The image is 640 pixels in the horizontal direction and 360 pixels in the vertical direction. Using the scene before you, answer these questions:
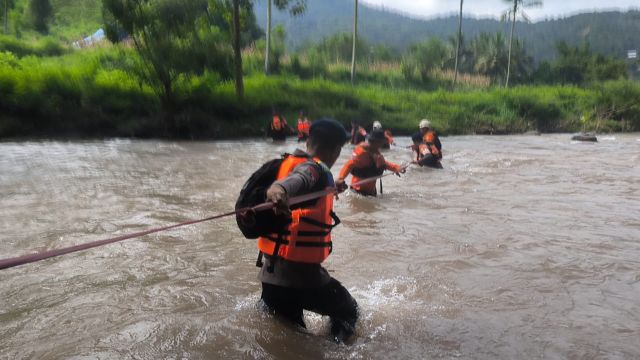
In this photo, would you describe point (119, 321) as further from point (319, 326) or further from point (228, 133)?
point (228, 133)

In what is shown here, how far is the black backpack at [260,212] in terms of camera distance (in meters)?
2.75

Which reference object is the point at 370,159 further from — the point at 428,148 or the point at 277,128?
the point at 277,128

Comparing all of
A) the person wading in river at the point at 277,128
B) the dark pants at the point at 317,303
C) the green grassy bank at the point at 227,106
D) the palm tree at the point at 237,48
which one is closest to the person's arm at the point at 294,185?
the dark pants at the point at 317,303

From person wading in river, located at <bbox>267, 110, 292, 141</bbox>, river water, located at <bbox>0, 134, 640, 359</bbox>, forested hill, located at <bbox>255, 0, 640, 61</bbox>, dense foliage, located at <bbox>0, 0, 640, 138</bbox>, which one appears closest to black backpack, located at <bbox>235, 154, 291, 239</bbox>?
river water, located at <bbox>0, 134, 640, 359</bbox>

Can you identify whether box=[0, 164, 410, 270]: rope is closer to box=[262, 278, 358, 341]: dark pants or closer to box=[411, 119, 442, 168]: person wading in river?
box=[262, 278, 358, 341]: dark pants

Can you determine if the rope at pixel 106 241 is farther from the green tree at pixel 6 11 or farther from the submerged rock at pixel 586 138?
the green tree at pixel 6 11

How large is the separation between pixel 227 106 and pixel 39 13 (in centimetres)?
3669

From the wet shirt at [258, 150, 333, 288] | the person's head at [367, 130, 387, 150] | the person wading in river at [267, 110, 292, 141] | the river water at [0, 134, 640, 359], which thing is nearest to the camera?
the wet shirt at [258, 150, 333, 288]

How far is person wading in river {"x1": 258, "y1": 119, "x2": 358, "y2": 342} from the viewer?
119 inches

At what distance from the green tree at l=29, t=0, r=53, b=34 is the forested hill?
28971mm

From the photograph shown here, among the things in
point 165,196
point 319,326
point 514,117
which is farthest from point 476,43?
point 319,326

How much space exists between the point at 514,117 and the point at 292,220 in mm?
28090

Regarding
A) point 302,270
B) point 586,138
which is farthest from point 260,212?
point 586,138

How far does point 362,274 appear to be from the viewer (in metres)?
5.09
